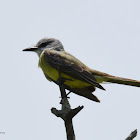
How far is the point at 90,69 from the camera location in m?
7.53

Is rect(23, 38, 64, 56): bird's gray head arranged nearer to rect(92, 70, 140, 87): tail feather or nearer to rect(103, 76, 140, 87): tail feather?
rect(92, 70, 140, 87): tail feather

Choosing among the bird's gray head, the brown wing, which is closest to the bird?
the brown wing

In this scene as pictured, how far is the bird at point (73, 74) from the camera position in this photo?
7.00 metres

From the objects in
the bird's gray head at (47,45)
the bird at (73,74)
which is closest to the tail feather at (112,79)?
the bird at (73,74)

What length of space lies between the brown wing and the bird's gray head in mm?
346

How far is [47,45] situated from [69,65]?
39.4 inches

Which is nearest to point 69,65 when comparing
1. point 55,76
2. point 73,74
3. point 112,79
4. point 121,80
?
point 73,74

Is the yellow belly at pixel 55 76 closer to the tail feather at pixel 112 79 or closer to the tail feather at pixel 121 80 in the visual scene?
the tail feather at pixel 112 79

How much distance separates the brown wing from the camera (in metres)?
6.98

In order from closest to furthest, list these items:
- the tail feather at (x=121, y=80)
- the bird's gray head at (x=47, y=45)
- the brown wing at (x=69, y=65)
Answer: the brown wing at (x=69, y=65)
the tail feather at (x=121, y=80)
the bird's gray head at (x=47, y=45)

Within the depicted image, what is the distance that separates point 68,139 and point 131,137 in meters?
1.17

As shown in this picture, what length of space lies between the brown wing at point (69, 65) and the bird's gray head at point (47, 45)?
0.35 metres

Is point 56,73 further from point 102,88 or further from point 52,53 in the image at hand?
point 102,88

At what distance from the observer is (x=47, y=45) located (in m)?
7.83
